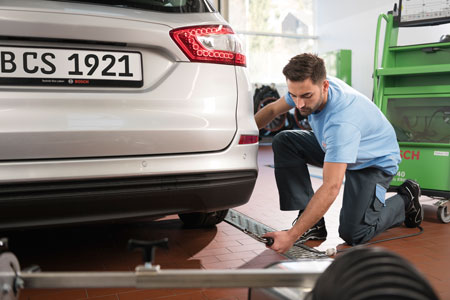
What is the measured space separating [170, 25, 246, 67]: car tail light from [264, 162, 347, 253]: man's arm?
2.14ft

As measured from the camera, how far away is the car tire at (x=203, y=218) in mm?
2455

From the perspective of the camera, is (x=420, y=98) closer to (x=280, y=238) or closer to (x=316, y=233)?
(x=316, y=233)

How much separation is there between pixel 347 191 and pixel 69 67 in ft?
5.23

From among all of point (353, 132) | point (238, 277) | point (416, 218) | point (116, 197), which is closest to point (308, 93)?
point (353, 132)

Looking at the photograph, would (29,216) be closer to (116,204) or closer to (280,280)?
(116,204)

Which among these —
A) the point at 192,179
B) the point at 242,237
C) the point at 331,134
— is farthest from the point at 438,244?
the point at 192,179

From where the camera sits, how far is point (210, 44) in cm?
165

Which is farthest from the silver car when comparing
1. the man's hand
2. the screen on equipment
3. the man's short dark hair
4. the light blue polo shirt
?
the screen on equipment

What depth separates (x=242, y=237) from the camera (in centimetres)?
241

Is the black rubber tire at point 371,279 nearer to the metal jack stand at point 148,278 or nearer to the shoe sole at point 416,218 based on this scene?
the metal jack stand at point 148,278

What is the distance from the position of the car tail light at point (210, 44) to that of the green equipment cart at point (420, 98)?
5.86ft

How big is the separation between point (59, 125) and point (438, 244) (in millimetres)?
2034

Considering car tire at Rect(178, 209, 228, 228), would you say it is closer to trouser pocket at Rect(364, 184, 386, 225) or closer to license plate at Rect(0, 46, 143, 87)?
trouser pocket at Rect(364, 184, 386, 225)

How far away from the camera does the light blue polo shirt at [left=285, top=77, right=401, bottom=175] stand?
78.7 inches
